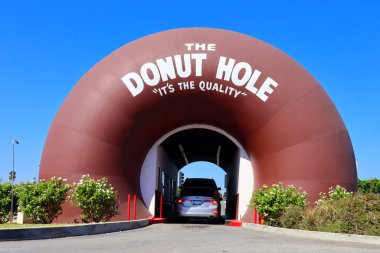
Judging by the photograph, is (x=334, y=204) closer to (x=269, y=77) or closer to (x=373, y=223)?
(x=373, y=223)

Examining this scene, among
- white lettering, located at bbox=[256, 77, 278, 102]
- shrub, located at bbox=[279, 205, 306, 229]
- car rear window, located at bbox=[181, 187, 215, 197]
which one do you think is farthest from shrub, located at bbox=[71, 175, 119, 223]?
car rear window, located at bbox=[181, 187, 215, 197]

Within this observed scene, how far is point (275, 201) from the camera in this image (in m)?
16.9

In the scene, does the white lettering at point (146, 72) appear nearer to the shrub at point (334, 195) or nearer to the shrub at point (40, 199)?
the shrub at point (40, 199)

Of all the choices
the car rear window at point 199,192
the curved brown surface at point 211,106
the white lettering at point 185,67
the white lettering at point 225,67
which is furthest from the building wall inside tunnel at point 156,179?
the white lettering at point 225,67

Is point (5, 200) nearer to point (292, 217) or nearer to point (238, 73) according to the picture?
point (238, 73)

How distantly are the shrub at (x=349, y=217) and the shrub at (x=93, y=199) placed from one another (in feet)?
19.4

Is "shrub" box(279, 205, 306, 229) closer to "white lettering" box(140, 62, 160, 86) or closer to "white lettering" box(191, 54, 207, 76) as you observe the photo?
"white lettering" box(191, 54, 207, 76)

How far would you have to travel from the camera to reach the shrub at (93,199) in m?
15.8

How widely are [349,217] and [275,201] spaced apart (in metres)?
3.51

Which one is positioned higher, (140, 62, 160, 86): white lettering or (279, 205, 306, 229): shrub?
(140, 62, 160, 86): white lettering

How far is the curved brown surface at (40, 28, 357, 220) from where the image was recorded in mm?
18205

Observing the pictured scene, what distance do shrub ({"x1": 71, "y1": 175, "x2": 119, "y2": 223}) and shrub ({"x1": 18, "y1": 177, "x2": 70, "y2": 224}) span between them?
19.9 inches

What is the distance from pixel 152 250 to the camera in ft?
30.4

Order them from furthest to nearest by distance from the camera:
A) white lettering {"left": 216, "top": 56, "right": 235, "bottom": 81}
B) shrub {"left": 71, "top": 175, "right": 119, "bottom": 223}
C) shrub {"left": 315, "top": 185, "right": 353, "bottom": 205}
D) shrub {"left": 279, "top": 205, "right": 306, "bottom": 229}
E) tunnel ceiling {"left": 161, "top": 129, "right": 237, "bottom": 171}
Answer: tunnel ceiling {"left": 161, "top": 129, "right": 237, "bottom": 171}, white lettering {"left": 216, "top": 56, "right": 235, "bottom": 81}, shrub {"left": 315, "top": 185, "right": 353, "bottom": 205}, shrub {"left": 71, "top": 175, "right": 119, "bottom": 223}, shrub {"left": 279, "top": 205, "right": 306, "bottom": 229}
